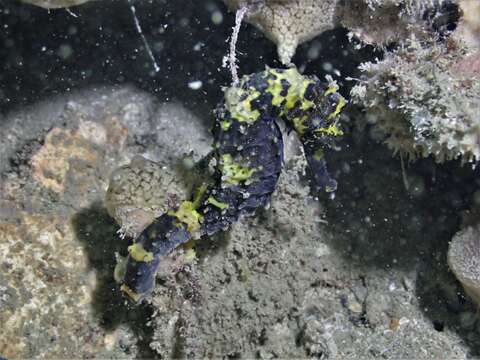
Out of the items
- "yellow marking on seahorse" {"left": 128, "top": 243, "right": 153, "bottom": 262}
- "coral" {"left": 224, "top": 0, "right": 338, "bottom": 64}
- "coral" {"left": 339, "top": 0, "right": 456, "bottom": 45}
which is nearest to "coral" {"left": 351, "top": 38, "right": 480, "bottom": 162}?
"coral" {"left": 339, "top": 0, "right": 456, "bottom": 45}

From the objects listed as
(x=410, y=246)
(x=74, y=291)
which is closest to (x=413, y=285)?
(x=410, y=246)

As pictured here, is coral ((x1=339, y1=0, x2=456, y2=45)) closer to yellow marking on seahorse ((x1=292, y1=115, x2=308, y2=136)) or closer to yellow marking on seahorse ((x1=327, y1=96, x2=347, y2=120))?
yellow marking on seahorse ((x1=327, y1=96, x2=347, y2=120))

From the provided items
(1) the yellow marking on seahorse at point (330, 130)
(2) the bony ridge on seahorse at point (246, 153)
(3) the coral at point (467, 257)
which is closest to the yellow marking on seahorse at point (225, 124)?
(2) the bony ridge on seahorse at point (246, 153)

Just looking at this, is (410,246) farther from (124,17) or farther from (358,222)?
(124,17)

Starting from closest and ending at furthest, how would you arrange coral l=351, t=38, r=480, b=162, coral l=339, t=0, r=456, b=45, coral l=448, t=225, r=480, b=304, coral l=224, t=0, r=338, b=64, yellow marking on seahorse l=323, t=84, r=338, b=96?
coral l=351, t=38, r=480, b=162
coral l=339, t=0, r=456, b=45
yellow marking on seahorse l=323, t=84, r=338, b=96
coral l=224, t=0, r=338, b=64
coral l=448, t=225, r=480, b=304

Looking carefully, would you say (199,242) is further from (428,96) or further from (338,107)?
(428,96)

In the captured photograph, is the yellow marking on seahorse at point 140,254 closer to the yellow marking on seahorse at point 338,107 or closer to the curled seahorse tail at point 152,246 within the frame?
the curled seahorse tail at point 152,246

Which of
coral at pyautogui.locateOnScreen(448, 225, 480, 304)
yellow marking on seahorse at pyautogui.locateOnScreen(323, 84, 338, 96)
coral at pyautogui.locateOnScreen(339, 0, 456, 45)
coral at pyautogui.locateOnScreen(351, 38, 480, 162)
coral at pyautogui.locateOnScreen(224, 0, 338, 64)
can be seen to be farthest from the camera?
coral at pyautogui.locateOnScreen(448, 225, 480, 304)

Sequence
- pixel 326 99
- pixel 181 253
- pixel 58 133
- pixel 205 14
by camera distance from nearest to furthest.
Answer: pixel 326 99, pixel 181 253, pixel 58 133, pixel 205 14
